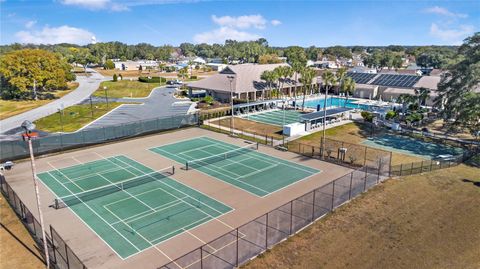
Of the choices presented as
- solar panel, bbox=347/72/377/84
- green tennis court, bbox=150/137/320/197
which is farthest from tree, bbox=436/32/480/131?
solar panel, bbox=347/72/377/84

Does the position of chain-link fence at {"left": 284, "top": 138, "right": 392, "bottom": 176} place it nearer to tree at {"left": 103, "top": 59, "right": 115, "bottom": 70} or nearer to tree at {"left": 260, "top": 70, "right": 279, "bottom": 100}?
tree at {"left": 260, "top": 70, "right": 279, "bottom": 100}

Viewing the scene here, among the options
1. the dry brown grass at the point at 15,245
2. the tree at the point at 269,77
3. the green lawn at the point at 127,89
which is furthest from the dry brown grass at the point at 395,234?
the green lawn at the point at 127,89

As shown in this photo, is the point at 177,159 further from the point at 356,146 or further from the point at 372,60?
the point at 372,60

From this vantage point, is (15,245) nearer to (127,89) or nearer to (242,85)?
(242,85)

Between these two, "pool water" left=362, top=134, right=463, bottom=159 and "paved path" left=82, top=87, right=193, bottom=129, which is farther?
"paved path" left=82, top=87, right=193, bottom=129

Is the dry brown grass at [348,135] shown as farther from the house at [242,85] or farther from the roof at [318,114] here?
the house at [242,85]

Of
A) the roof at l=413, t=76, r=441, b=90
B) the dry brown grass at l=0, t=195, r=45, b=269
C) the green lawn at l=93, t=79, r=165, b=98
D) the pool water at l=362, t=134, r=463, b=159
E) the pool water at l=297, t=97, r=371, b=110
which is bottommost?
the dry brown grass at l=0, t=195, r=45, b=269
